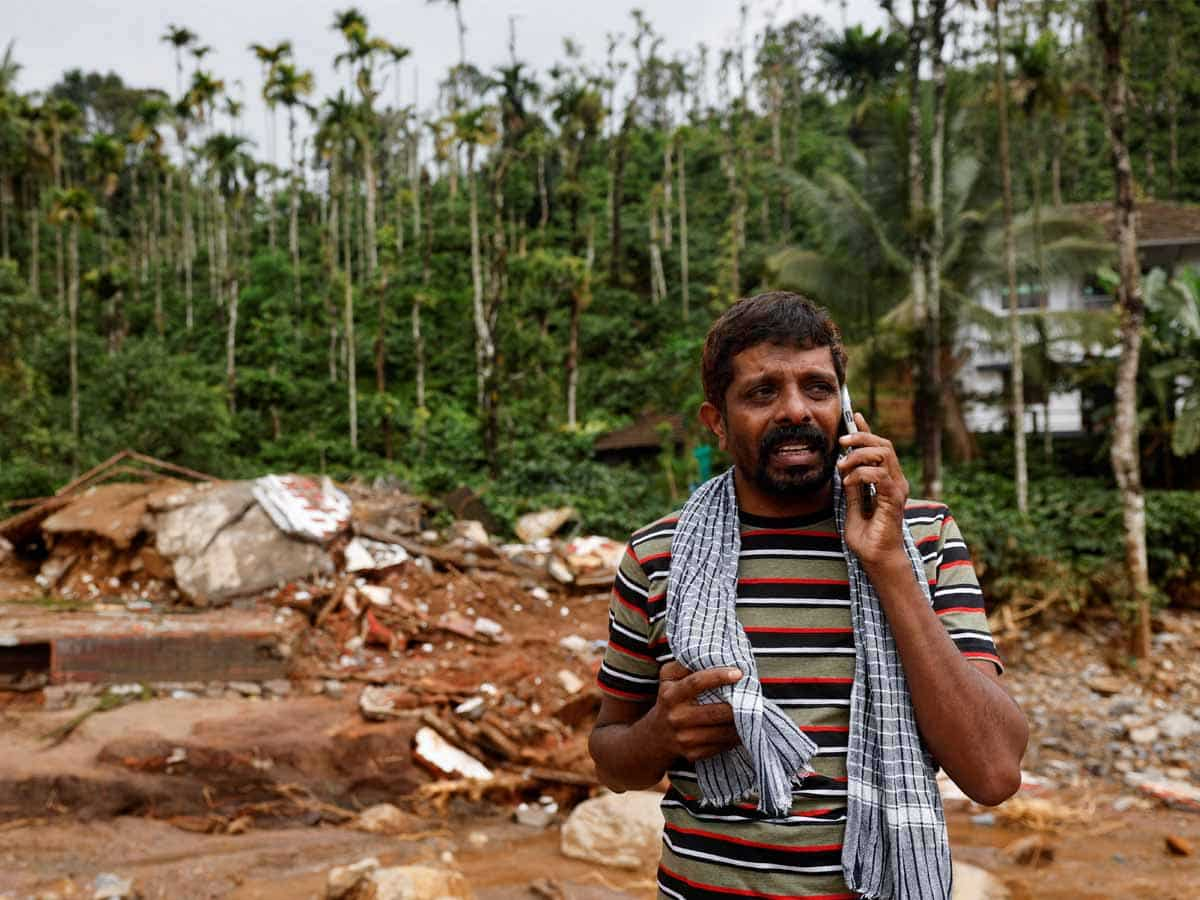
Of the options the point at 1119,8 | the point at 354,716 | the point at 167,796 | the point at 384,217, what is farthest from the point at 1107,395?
the point at 384,217

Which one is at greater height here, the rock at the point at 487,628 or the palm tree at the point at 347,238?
the palm tree at the point at 347,238

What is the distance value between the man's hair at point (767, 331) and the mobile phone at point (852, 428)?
0.06 meters

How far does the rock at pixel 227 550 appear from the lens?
30.5ft

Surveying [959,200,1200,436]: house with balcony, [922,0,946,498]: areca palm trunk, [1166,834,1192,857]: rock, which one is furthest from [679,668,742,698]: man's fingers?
[959,200,1200,436]: house with balcony

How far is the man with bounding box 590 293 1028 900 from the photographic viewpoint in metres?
1.29

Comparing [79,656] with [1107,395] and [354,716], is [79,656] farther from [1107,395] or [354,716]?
[1107,395]

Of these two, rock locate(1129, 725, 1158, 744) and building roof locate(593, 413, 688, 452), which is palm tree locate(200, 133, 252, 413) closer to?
building roof locate(593, 413, 688, 452)

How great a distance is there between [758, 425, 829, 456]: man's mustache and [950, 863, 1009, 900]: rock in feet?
13.9

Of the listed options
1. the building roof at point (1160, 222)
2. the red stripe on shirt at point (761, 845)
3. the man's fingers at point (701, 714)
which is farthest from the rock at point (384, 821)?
the building roof at point (1160, 222)

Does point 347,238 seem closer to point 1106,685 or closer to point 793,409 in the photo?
point 1106,685

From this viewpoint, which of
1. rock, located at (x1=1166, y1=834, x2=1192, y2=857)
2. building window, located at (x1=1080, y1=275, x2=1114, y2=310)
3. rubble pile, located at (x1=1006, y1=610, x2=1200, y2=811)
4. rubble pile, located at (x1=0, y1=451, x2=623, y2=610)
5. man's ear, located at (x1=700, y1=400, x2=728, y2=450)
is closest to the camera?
man's ear, located at (x1=700, y1=400, x2=728, y2=450)

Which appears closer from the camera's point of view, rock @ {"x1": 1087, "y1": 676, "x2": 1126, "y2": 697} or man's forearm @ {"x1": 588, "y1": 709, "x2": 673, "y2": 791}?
man's forearm @ {"x1": 588, "y1": 709, "x2": 673, "y2": 791}

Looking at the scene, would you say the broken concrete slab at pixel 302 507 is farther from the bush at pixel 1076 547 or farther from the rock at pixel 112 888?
the bush at pixel 1076 547

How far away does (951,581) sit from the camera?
4.59ft
